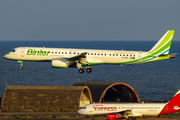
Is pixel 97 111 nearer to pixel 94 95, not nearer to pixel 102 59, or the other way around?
pixel 102 59

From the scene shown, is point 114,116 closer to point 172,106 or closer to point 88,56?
point 172,106

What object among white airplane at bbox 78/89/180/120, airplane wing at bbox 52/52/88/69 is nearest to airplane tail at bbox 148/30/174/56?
white airplane at bbox 78/89/180/120

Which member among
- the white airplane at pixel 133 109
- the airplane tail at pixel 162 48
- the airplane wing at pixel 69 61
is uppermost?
the airplane tail at pixel 162 48

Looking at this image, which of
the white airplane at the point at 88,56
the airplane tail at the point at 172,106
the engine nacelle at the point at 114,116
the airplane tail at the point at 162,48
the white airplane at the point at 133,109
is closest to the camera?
the engine nacelle at the point at 114,116

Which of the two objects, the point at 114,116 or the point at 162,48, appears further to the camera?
the point at 162,48

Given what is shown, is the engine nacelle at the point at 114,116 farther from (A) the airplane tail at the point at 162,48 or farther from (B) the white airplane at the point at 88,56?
(A) the airplane tail at the point at 162,48

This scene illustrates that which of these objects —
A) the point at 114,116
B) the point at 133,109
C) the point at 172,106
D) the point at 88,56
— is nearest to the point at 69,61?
the point at 88,56

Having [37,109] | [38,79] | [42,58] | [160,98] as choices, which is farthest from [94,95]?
[38,79]

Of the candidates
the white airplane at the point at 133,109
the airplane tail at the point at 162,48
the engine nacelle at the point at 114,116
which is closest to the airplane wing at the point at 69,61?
the white airplane at the point at 133,109

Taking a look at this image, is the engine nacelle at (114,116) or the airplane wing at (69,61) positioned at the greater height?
the airplane wing at (69,61)

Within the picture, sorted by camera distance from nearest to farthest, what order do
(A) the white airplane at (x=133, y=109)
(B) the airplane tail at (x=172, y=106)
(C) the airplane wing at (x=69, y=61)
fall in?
(A) the white airplane at (x=133, y=109) < (B) the airplane tail at (x=172, y=106) < (C) the airplane wing at (x=69, y=61)

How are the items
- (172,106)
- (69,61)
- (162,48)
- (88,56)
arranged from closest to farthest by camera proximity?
1. (172,106)
2. (69,61)
3. (88,56)
4. (162,48)

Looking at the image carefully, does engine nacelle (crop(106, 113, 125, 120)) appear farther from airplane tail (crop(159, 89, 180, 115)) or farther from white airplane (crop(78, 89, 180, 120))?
airplane tail (crop(159, 89, 180, 115))

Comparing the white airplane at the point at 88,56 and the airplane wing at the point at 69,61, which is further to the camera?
the white airplane at the point at 88,56
